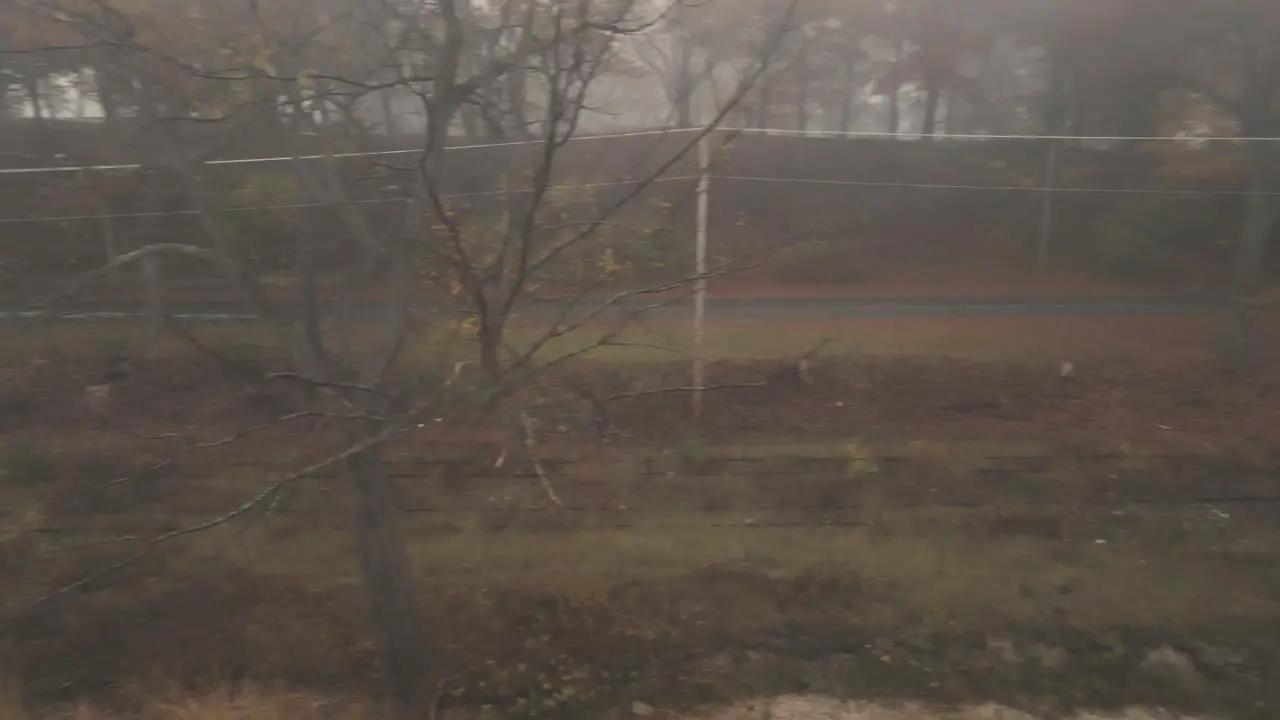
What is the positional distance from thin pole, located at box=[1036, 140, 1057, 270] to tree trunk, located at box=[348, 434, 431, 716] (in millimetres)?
7779

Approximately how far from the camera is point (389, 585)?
220 inches

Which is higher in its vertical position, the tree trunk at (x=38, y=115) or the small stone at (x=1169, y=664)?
the tree trunk at (x=38, y=115)

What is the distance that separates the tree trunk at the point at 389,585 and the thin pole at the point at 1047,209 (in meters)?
7.78

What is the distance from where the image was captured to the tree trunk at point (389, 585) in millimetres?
5336

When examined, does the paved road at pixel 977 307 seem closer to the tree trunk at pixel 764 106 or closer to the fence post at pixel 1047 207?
the fence post at pixel 1047 207

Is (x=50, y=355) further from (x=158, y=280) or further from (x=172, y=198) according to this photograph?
(x=172, y=198)

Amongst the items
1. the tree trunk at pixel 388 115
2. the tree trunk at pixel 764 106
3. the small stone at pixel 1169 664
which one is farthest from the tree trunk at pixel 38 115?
the small stone at pixel 1169 664

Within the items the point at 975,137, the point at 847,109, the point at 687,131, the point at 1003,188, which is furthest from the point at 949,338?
the point at 687,131

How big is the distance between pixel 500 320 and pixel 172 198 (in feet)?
19.2

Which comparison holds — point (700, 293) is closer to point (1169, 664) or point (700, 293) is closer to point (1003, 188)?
point (1003, 188)

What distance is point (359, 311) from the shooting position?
596cm

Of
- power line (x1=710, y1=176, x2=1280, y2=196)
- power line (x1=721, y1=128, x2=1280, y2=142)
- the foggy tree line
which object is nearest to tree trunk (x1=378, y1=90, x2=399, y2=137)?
the foggy tree line

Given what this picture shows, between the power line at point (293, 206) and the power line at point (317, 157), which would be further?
the power line at point (317, 157)

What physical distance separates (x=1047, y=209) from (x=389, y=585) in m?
8.06
